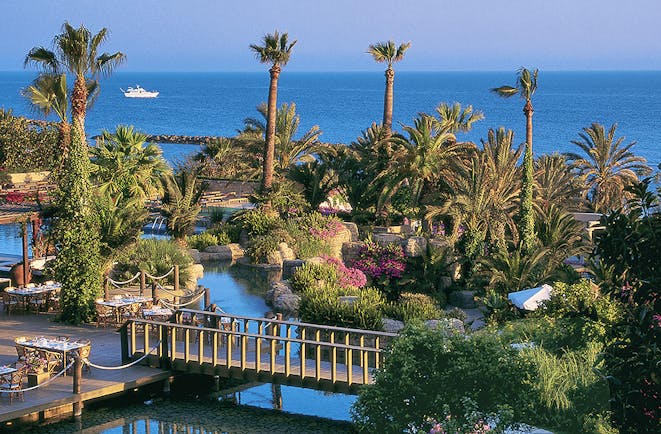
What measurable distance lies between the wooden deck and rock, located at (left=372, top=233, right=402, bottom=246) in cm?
1136

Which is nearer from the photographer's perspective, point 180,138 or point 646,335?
point 646,335

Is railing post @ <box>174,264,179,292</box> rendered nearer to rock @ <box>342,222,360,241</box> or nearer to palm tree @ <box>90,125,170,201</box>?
rock @ <box>342,222,360,241</box>

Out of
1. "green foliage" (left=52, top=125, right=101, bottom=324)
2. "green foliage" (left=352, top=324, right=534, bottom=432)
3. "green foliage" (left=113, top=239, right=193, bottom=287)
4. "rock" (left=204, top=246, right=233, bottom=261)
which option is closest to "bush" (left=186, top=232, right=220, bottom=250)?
"rock" (left=204, top=246, right=233, bottom=261)

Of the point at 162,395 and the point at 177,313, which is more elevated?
the point at 177,313

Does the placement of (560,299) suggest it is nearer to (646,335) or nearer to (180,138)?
(646,335)

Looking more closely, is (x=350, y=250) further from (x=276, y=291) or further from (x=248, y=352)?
(x=248, y=352)

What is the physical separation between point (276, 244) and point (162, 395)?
13.2 metres

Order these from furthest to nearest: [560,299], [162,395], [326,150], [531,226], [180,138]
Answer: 1. [180,138]
2. [326,150]
3. [531,226]
4. [560,299]
5. [162,395]

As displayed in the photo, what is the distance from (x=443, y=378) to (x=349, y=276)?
1430 centimetres

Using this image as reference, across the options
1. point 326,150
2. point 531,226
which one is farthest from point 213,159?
point 531,226

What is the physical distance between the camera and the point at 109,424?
696 inches

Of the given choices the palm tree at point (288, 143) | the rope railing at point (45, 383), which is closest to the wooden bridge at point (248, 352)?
the rope railing at point (45, 383)

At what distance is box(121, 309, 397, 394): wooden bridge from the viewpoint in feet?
59.0

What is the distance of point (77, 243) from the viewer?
22.5 meters
